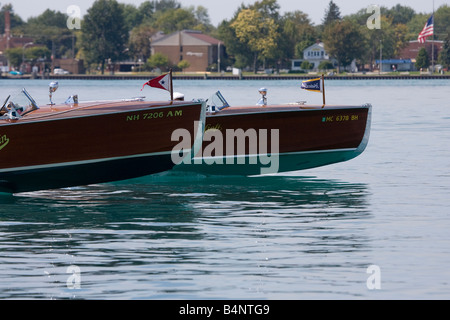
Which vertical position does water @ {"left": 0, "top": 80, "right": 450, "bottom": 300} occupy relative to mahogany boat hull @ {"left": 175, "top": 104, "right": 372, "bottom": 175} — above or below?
below

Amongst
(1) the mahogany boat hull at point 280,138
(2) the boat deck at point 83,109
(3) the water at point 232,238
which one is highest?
(2) the boat deck at point 83,109

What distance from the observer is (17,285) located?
45.1 ft

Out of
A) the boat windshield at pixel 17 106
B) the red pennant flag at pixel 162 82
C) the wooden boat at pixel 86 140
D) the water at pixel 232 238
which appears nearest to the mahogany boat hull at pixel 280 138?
the water at pixel 232 238

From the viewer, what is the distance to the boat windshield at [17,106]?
21.2 metres

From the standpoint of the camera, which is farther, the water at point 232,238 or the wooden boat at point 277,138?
the wooden boat at point 277,138

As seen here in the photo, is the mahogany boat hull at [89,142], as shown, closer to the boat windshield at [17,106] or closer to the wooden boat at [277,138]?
the boat windshield at [17,106]

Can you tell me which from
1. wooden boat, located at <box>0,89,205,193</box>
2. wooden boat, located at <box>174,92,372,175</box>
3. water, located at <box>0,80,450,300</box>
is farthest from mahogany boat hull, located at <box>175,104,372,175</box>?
wooden boat, located at <box>0,89,205,193</box>

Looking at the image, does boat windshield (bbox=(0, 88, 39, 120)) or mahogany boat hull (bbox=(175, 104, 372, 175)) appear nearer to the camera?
boat windshield (bbox=(0, 88, 39, 120))

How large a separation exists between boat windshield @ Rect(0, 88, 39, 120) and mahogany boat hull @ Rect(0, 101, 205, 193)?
23cm

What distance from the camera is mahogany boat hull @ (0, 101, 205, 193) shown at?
21.2 metres

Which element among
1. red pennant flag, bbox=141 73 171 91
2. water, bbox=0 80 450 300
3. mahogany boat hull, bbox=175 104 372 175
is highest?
red pennant flag, bbox=141 73 171 91

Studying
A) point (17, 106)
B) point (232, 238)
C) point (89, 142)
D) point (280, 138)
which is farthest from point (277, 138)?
point (232, 238)

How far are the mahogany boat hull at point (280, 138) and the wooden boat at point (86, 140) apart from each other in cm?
256

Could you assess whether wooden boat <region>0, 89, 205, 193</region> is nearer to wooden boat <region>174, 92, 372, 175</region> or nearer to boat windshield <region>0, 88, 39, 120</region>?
boat windshield <region>0, 88, 39, 120</region>
